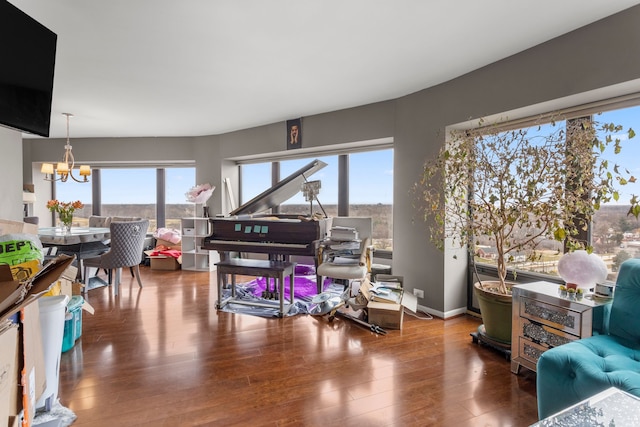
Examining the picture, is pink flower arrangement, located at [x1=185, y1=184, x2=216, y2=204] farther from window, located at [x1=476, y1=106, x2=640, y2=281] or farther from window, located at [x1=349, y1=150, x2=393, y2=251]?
window, located at [x1=476, y1=106, x2=640, y2=281]

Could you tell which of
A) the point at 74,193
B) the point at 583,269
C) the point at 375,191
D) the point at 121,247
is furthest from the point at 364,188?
the point at 74,193

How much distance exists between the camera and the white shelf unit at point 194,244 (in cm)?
585

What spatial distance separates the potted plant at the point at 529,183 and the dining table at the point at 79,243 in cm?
441

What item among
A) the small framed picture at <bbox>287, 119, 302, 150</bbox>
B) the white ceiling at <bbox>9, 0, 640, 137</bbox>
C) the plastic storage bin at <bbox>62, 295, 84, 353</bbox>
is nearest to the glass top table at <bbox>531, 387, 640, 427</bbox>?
the white ceiling at <bbox>9, 0, 640, 137</bbox>

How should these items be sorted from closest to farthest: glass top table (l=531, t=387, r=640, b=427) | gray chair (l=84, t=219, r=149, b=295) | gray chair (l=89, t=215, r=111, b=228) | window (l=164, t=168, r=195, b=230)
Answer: glass top table (l=531, t=387, r=640, b=427) → gray chair (l=84, t=219, r=149, b=295) → gray chair (l=89, t=215, r=111, b=228) → window (l=164, t=168, r=195, b=230)

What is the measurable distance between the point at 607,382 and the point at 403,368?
1.29 m

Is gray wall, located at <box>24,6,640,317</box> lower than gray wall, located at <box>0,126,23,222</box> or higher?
higher

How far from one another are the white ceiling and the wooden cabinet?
2.00 meters

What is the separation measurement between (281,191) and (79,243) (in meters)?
2.85

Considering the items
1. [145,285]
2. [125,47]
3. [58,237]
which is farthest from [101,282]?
[125,47]

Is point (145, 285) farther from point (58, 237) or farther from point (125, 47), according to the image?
point (125, 47)

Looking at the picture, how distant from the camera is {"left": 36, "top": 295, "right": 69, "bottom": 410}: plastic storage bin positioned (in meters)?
1.93

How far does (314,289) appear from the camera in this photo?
459 cm

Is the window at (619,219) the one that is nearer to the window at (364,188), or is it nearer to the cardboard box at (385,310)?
the cardboard box at (385,310)
